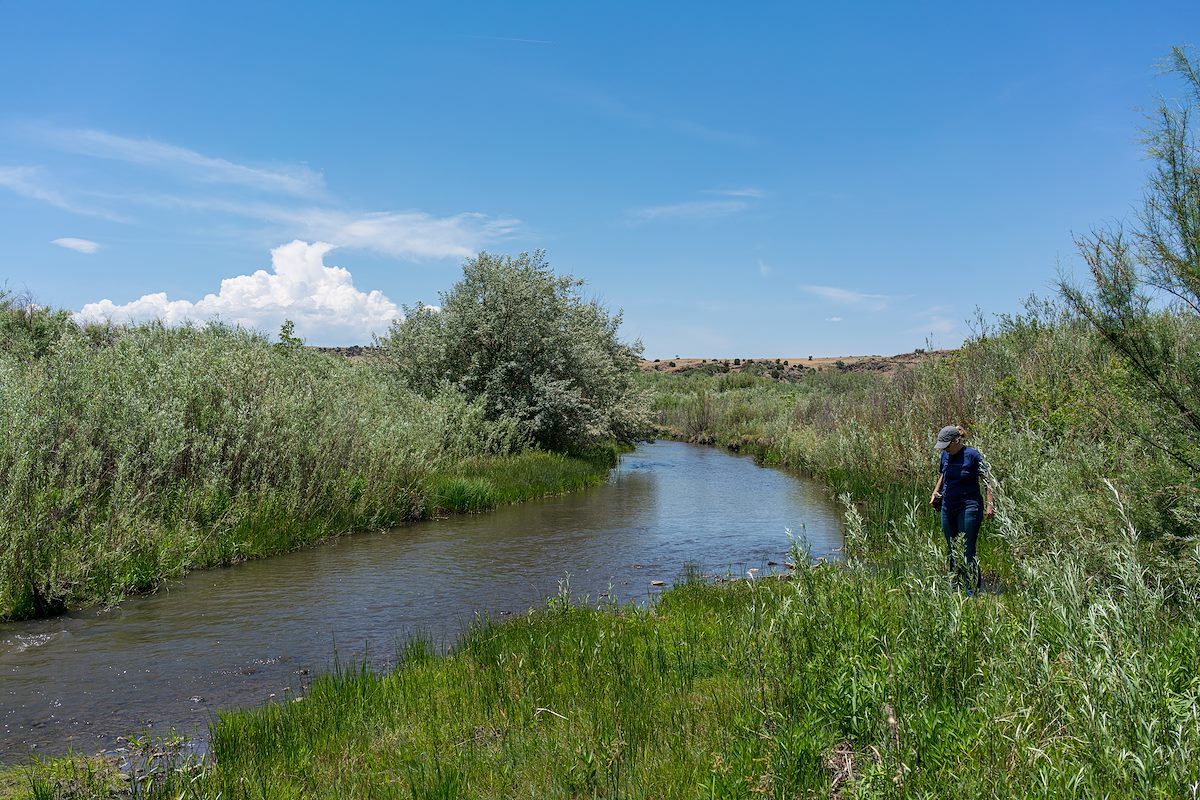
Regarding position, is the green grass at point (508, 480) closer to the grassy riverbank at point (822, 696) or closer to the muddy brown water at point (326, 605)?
the muddy brown water at point (326, 605)

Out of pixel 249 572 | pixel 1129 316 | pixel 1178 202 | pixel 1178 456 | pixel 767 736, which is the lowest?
pixel 249 572

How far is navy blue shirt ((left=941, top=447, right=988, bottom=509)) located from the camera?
931cm

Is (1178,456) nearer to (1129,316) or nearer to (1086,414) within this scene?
(1129,316)

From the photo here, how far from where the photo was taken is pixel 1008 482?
38.1 feet

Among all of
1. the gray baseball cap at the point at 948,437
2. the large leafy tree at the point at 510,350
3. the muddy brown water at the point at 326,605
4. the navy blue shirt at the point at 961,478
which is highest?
the large leafy tree at the point at 510,350

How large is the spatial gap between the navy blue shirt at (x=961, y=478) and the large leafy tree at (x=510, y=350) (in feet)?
48.8

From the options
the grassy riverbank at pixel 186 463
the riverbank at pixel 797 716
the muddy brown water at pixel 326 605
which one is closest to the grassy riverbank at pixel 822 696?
the riverbank at pixel 797 716

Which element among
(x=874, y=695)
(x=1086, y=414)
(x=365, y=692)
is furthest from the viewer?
(x=1086, y=414)

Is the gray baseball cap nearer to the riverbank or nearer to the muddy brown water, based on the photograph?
the muddy brown water

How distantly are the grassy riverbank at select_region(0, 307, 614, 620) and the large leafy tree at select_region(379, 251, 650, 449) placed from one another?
375cm

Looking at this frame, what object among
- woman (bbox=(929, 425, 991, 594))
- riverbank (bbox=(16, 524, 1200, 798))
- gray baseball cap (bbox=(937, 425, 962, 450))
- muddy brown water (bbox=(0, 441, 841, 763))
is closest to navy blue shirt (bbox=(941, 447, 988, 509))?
woman (bbox=(929, 425, 991, 594))

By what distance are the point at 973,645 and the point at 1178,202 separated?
504 cm

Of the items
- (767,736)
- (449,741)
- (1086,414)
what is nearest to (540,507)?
(1086,414)

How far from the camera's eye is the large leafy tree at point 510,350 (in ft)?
78.7
